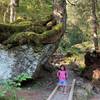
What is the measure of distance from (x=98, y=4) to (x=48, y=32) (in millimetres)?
19477

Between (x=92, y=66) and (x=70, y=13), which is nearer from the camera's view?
(x=92, y=66)

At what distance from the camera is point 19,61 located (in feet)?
52.3

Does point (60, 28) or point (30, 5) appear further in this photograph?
point (30, 5)

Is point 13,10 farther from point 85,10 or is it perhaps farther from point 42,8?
point 85,10

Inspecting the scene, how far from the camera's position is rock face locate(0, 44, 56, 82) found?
1552cm

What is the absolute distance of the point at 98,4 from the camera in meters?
35.8

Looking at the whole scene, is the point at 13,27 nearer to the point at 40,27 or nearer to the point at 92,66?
the point at 40,27

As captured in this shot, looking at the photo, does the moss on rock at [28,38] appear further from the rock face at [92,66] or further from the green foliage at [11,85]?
the rock face at [92,66]

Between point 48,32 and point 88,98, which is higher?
point 48,32

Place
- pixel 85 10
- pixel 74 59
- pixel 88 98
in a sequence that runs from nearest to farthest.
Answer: pixel 88 98, pixel 74 59, pixel 85 10

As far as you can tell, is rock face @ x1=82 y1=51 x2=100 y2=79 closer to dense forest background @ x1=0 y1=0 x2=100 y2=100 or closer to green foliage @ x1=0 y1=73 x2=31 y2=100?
dense forest background @ x1=0 y1=0 x2=100 y2=100

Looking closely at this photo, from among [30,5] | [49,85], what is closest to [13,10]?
[30,5]

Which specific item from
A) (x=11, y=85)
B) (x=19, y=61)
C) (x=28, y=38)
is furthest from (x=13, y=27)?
(x=11, y=85)

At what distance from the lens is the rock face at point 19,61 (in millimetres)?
15523
